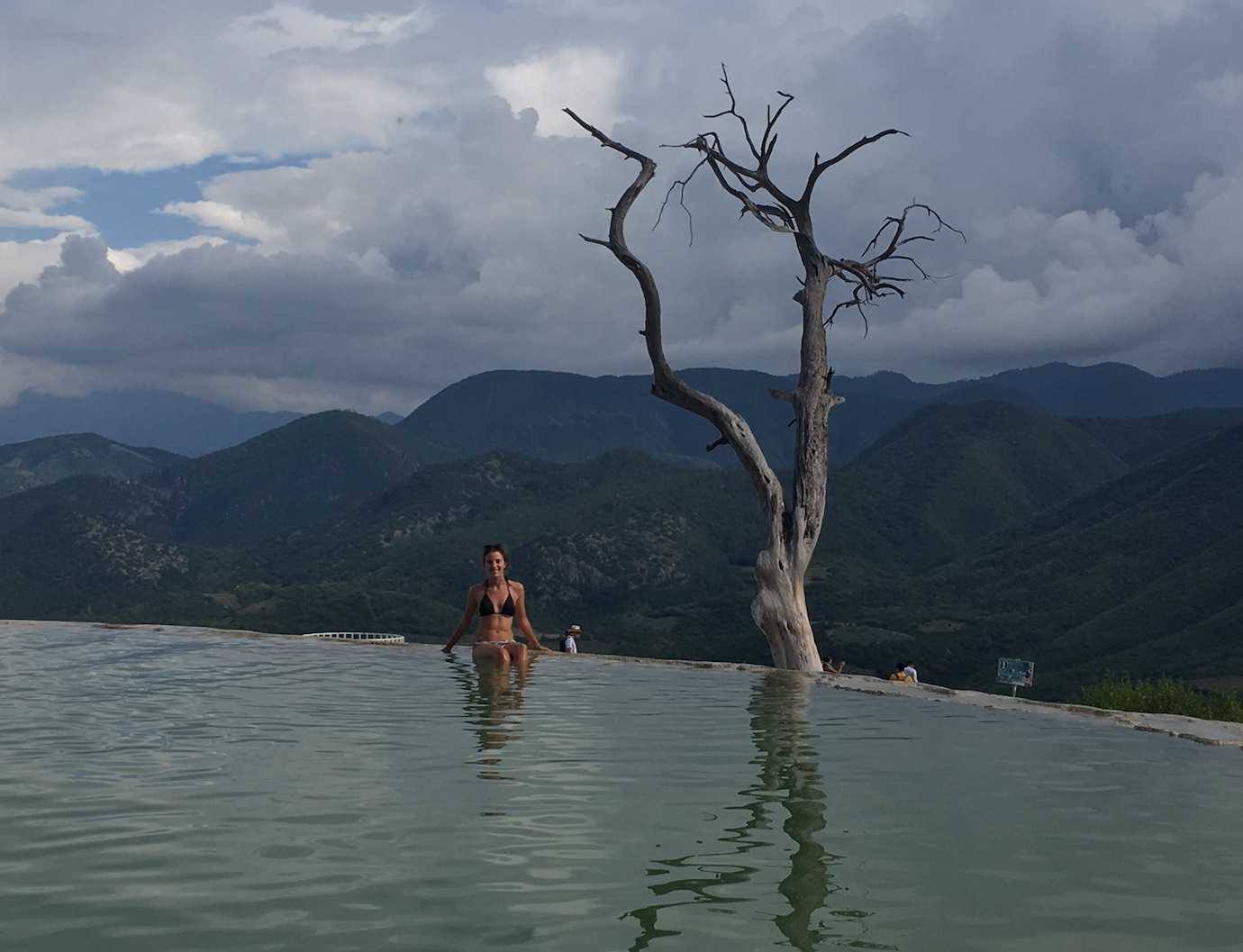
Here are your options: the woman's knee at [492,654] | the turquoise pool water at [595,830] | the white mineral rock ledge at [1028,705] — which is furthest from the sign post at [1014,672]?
the woman's knee at [492,654]

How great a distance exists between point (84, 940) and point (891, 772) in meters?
7.05

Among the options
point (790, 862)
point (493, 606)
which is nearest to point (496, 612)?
point (493, 606)

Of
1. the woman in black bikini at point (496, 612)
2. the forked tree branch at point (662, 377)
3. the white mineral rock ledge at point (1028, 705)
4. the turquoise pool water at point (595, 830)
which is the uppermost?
the forked tree branch at point (662, 377)

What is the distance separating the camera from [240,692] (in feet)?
54.3

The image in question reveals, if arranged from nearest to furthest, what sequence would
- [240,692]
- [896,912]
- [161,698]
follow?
[896,912] < [161,698] < [240,692]

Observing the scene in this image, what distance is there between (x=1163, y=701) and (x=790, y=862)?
1845cm

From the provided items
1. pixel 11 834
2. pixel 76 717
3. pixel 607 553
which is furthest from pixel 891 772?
pixel 607 553

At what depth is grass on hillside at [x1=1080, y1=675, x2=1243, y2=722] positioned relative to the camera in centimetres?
2256

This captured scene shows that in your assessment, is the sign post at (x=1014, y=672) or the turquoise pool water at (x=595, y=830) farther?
the sign post at (x=1014, y=672)

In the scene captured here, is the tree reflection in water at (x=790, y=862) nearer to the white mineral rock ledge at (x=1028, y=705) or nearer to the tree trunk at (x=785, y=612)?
the white mineral rock ledge at (x=1028, y=705)

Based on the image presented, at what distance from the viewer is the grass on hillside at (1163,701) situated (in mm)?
22562

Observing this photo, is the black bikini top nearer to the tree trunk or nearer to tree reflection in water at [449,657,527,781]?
tree reflection in water at [449,657,527,781]

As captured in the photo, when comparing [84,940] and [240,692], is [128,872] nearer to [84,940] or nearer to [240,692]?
[84,940]

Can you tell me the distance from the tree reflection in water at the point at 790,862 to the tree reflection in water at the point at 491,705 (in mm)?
2226
